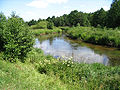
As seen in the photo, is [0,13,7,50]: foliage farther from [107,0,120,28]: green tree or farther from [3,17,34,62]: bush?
[107,0,120,28]: green tree

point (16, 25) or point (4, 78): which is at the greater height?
point (16, 25)

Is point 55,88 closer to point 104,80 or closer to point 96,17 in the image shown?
point 104,80

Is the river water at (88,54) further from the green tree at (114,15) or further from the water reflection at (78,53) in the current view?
the green tree at (114,15)

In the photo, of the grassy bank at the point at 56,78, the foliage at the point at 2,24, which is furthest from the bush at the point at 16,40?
the grassy bank at the point at 56,78

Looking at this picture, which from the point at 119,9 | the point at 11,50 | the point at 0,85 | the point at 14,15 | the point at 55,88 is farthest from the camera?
the point at 119,9

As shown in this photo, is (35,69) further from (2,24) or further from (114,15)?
(114,15)

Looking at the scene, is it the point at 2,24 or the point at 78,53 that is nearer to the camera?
the point at 2,24

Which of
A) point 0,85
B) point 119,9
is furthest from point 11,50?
point 119,9

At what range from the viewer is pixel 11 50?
7125 millimetres

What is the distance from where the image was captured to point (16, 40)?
24.6ft

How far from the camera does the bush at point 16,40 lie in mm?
7082

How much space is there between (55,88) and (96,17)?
54180mm

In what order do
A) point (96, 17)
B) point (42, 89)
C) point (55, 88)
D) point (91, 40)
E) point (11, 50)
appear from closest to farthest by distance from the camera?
point (42, 89)
point (55, 88)
point (11, 50)
point (91, 40)
point (96, 17)

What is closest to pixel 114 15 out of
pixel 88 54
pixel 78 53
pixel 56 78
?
pixel 88 54
